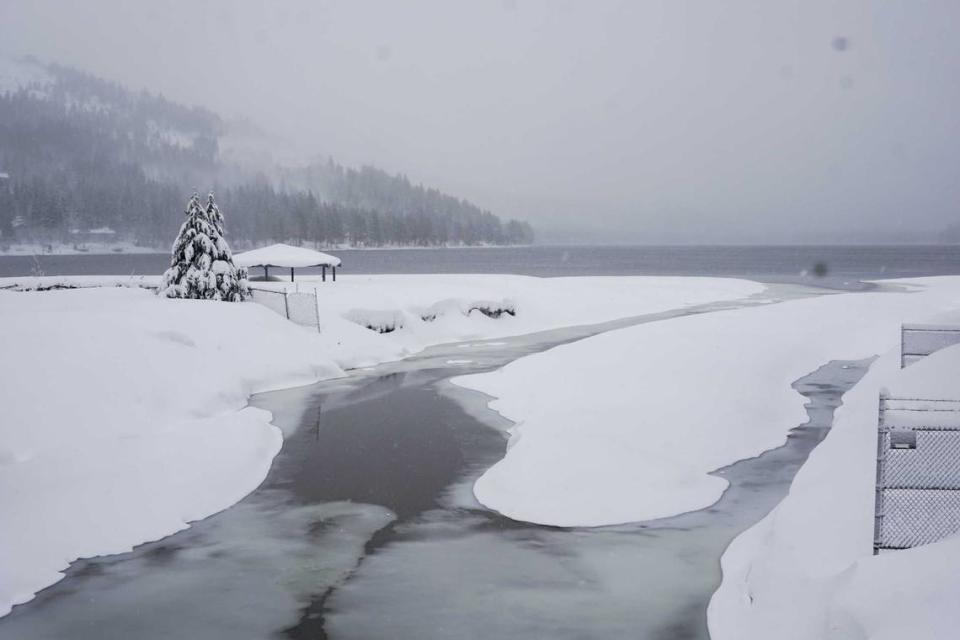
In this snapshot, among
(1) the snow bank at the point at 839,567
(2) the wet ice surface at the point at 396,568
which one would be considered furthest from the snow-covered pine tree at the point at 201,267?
(1) the snow bank at the point at 839,567

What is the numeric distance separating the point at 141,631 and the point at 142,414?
10651 mm

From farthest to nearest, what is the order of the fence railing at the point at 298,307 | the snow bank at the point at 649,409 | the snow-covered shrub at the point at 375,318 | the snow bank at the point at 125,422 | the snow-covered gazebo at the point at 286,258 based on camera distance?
the snow-covered gazebo at the point at 286,258 → the snow-covered shrub at the point at 375,318 → the fence railing at the point at 298,307 → the snow bank at the point at 649,409 → the snow bank at the point at 125,422

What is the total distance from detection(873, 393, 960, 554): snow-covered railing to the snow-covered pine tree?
26741 mm

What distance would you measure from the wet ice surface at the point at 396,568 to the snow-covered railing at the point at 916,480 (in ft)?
7.27

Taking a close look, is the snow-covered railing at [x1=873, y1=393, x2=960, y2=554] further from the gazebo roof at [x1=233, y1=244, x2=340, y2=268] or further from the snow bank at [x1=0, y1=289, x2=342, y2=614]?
the gazebo roof at [x1=233, y1=244, x2=340, y2=268]

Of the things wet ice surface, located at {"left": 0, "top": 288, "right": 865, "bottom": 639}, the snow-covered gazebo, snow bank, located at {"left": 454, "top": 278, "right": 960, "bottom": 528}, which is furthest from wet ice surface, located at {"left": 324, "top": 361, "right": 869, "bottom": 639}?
the snow-covered gazebo

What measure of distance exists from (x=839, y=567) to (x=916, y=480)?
8.64 feet

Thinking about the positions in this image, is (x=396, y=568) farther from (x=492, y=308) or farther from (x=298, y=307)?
(x=492, y=308)

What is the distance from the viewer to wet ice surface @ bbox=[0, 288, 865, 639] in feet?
30.1

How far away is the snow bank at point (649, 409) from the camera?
13844 millimetres

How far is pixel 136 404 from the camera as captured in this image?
1914 cm

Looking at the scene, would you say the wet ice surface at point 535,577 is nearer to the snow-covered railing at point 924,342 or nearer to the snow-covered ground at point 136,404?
the snow-covered ground at point 136,404

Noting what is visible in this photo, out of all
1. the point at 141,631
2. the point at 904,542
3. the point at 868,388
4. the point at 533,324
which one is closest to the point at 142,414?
the point at 141,631

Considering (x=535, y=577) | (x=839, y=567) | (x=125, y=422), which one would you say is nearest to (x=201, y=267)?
(x=125, y=422)
